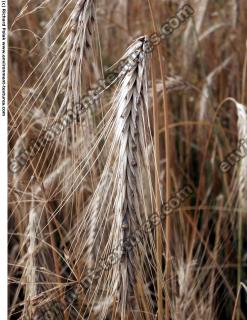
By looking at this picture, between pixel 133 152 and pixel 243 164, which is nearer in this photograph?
pixel 133 152

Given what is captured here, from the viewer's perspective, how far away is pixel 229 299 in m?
1.42

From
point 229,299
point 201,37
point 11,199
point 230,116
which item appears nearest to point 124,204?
point 11,199

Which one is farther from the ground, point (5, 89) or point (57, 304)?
point (5, 89)

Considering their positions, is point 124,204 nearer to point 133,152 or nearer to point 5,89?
point 133,152

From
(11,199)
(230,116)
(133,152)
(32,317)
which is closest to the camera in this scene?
(133,152)

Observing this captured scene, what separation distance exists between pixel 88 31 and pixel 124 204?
1.04 feet

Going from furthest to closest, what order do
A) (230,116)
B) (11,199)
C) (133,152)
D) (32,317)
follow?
(230,116), (11,199), (32,317), (133,152)

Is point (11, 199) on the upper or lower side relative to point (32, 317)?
upper

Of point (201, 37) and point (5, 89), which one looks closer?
point (5, 89)

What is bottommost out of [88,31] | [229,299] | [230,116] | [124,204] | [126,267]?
[229,299]

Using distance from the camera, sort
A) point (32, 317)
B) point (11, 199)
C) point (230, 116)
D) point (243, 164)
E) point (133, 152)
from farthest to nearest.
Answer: point (230, 116), point (243, 164), point (11, 199), point (32, 317), point (133, 152)

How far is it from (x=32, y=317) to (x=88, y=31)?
1.79 ft

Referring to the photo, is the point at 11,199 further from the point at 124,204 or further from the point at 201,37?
the point at 201,37

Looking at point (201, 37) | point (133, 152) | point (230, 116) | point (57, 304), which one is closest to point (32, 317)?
point (57, 304)
